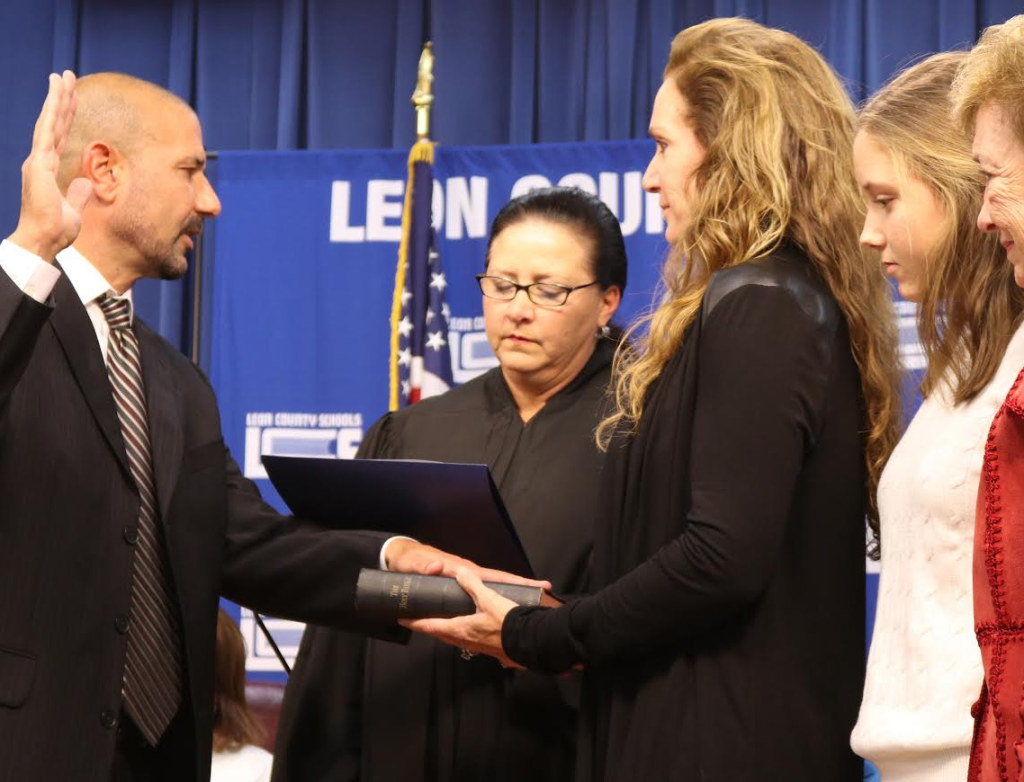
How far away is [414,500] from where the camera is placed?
8.00 ft

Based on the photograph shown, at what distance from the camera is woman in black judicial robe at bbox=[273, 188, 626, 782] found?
2545mm

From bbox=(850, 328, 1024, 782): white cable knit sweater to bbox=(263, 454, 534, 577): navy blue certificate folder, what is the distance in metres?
0.69

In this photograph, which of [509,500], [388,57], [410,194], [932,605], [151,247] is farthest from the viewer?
[388,57]

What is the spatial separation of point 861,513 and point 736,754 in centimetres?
39

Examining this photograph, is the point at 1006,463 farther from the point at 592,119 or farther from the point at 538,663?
the point at 592,119

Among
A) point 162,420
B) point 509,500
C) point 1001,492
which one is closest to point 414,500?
point 509,500

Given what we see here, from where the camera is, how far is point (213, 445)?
253 centimetres

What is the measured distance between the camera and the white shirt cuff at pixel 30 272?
6.13 ft

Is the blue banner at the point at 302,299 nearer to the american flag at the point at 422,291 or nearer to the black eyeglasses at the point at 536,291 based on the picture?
the american flag at the point at 422,291

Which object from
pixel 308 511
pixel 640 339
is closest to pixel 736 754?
pixel 640 339

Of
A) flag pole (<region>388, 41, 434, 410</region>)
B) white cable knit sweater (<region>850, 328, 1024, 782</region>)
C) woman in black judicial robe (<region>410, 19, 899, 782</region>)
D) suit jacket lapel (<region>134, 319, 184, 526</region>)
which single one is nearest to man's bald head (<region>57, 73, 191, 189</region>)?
suit jacket lapel (<region>134, 319, 184, 526</region>)

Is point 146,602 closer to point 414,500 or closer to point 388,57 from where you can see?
point 414,500

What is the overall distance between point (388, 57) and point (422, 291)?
1399mm

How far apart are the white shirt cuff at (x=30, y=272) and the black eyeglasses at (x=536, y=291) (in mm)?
1162
